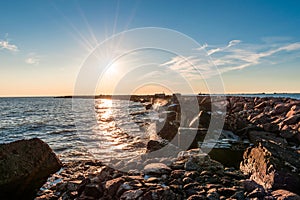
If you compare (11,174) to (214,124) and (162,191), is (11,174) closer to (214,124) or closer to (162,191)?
(162,191)

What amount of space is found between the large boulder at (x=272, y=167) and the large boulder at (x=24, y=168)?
7888 millimetres

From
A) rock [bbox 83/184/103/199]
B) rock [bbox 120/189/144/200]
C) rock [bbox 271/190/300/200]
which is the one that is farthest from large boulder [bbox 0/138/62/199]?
rock [bbox 271/190/300/200]

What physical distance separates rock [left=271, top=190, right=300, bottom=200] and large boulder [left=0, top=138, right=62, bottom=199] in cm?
766

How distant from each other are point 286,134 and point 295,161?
336 inches

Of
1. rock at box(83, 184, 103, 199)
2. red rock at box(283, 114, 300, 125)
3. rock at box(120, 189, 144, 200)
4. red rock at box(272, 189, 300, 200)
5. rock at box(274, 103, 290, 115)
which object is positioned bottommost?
rock at box(83, 184, 103, 199)

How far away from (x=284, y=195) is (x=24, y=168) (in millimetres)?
8522

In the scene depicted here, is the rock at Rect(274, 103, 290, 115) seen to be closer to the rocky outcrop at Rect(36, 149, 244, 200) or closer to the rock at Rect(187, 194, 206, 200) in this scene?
the rocky outcrop at Rect(36, 149, 244, 200)

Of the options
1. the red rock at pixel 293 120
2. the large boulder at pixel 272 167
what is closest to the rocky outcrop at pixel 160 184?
the large boulder at pixel 272 167

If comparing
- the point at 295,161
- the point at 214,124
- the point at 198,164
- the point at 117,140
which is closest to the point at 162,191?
the point at 198,164

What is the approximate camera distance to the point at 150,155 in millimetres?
11305

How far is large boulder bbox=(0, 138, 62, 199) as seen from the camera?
24.1 feet

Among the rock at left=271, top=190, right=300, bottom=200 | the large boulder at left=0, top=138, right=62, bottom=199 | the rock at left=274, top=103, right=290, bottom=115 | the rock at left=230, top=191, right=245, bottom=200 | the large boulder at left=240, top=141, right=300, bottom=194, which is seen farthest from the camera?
the rock at left=274, top=103, right=290, bottom=115

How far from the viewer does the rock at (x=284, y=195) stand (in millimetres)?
5880

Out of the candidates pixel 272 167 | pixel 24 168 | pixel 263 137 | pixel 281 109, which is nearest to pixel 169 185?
pixel 272 167
